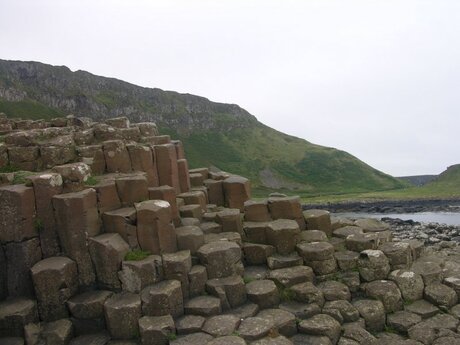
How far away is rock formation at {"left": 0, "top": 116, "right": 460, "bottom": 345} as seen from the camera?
11.6 m

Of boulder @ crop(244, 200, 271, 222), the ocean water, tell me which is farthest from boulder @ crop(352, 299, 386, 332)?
the ocean water

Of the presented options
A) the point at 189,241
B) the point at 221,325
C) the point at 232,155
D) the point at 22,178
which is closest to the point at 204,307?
the point at 221,325

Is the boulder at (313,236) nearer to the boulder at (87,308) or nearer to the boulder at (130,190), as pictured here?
the boulder at (130,190)

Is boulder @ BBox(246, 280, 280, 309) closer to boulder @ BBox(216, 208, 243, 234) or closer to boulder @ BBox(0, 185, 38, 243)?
boulder @ BBox(216, 208, 243, 234)

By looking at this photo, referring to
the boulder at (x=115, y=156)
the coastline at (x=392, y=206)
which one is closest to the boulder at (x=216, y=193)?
the boulder at (x=115, y=156)

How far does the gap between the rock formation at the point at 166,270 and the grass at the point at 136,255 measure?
0.06 meters

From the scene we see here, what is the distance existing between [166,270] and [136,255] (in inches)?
40.2

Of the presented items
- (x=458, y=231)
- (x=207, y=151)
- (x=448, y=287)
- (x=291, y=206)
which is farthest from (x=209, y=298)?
(x=207, y=151)

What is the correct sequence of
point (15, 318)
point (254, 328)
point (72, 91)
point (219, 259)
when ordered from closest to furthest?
point (254, 328), point (15, 318), point (219, 259), point (72, 91)

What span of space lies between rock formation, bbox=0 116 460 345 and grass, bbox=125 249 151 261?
60mm

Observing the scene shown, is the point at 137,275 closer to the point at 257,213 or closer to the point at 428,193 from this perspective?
the point at 257,213

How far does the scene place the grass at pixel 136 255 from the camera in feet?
41.0

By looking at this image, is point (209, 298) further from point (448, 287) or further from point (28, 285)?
point (448, 287)

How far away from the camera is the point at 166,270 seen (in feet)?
41.0
